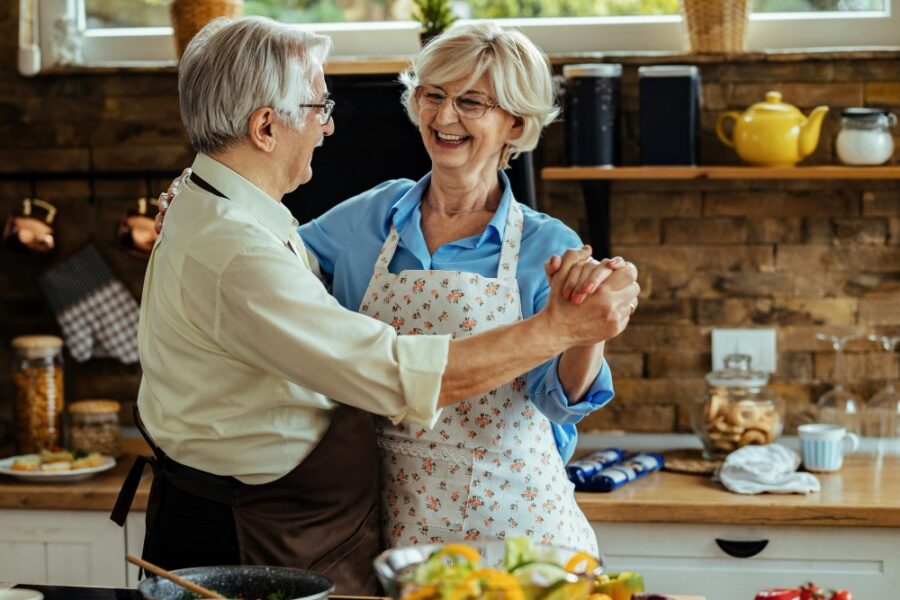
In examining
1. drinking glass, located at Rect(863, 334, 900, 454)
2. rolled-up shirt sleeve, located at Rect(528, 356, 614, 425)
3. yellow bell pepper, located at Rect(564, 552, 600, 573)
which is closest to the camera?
yellow bell pepper, located at Rect(564, 552, 600, 573)

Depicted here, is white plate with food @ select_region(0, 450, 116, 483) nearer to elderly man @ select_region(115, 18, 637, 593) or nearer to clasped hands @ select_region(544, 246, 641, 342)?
elderly man @ select_region(115, 18, 637, 593)

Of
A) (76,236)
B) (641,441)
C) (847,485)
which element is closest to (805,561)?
(847,485)

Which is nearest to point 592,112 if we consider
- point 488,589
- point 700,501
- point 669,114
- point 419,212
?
point 669,114

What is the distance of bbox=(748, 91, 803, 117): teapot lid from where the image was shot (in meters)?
2.76

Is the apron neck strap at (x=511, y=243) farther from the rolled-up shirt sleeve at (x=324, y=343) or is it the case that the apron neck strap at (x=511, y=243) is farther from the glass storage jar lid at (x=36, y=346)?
the glass storage jar lid at (x=36, y=346)

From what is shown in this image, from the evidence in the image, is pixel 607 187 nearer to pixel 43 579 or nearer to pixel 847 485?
pixel 847 485

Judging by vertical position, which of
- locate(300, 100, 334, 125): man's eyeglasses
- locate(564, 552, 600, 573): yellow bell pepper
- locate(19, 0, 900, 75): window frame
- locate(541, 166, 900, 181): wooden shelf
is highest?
locate(19, 0, 900, 75): window frame

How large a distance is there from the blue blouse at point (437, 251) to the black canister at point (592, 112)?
69 centimetres

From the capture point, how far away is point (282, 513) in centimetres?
172

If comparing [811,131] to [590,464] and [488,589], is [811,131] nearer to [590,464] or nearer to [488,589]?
[590,464]

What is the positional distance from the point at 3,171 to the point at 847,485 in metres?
2.29

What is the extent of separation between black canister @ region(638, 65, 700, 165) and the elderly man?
1.15 metres

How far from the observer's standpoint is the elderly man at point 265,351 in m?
1.53

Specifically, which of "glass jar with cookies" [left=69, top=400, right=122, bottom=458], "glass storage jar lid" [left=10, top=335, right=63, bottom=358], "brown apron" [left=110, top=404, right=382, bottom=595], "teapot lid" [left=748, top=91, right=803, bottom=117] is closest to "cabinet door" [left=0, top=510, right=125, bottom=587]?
"glass jar with cookies" [left=69, top=400, right=122, bottom=458]
